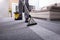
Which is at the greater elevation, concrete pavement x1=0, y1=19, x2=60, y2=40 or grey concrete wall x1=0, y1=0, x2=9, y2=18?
grey concrete wall x1=0, y1=0, x2=9, y2=18

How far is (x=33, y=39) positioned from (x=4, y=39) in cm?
31

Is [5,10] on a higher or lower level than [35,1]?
lower

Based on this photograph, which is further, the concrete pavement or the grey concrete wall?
the grey concrete wall

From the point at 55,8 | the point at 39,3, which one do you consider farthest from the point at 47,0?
the point at 55,8

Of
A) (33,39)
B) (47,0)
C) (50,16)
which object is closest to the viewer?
(33,39)

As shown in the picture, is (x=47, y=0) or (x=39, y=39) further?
(x=47, y=0)

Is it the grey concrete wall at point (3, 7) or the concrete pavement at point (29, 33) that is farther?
the grey concrete wall at point (3, 7)

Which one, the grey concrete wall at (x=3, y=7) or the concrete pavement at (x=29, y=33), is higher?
the grey concrete wall at (x=3, y=7)

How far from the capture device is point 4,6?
8.26 meters

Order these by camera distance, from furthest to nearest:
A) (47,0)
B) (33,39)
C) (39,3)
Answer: (39,3) → (47,0) → (33,39)

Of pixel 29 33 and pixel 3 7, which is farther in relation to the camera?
pixel 3 7

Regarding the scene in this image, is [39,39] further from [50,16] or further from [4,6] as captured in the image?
[4,6]

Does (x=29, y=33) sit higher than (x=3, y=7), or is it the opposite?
(x=3, y=7)

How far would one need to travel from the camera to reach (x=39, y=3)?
7488mm
